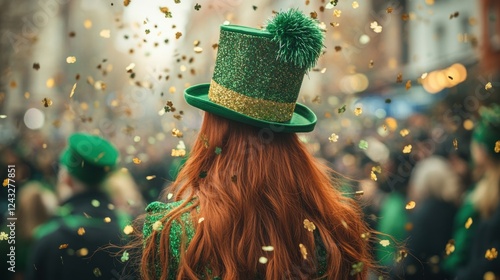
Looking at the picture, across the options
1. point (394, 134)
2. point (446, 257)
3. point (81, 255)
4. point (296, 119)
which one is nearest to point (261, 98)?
point (296, 119)

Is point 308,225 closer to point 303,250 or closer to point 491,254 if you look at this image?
point 303,250

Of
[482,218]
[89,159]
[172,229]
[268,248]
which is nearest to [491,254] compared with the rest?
[482,218]

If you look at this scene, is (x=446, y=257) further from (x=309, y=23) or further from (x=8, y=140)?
(x=8, y=140)

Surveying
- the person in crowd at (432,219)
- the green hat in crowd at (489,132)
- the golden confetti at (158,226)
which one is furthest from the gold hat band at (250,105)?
the person in crowd at (432,219)

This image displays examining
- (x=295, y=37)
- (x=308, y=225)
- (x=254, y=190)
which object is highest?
(x=295, y=37)

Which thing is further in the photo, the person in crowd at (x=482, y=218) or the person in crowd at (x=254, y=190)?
the person in crowd at (x=482, y=218)

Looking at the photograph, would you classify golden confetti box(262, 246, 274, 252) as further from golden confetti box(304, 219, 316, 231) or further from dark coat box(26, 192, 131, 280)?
dark coat box(26, 192, 131, 280)

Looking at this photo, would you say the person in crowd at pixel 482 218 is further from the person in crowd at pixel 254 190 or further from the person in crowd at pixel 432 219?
the person in crowd at pixel 254 190
